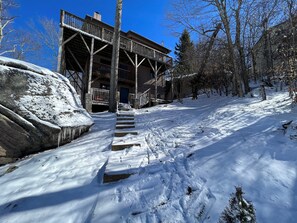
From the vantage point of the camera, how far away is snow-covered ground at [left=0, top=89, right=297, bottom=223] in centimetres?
175

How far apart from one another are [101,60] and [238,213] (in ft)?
50.8

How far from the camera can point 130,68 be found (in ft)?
55.7

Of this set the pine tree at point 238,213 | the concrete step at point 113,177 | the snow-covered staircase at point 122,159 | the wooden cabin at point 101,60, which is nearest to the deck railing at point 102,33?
the wooden cabin at point 101,60

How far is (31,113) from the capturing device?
12.9 feet

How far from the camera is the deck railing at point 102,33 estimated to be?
10.2 meters

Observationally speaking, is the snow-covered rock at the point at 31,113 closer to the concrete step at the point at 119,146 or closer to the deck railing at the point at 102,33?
the concrete step at the point at 119,146

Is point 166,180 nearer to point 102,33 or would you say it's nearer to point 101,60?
point 102,33

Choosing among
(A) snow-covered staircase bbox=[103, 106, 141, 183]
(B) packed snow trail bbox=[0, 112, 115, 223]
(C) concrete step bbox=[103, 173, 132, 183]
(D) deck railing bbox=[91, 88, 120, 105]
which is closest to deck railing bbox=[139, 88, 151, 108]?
(D) deck railing bbox=[91, 88, 120, 105]

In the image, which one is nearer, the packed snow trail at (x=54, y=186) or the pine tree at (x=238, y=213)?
the pine tree at (x=238, y=213)

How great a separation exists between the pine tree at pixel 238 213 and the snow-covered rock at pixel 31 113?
3833mm

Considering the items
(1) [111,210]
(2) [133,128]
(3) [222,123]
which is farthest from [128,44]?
(1) [111,210]

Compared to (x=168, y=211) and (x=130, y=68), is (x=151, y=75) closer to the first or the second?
(x=130, y=68)

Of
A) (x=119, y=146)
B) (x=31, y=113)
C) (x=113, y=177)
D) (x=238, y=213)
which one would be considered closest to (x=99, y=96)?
(x=31, y=113)

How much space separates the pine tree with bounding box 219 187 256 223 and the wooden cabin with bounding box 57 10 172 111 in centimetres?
856
